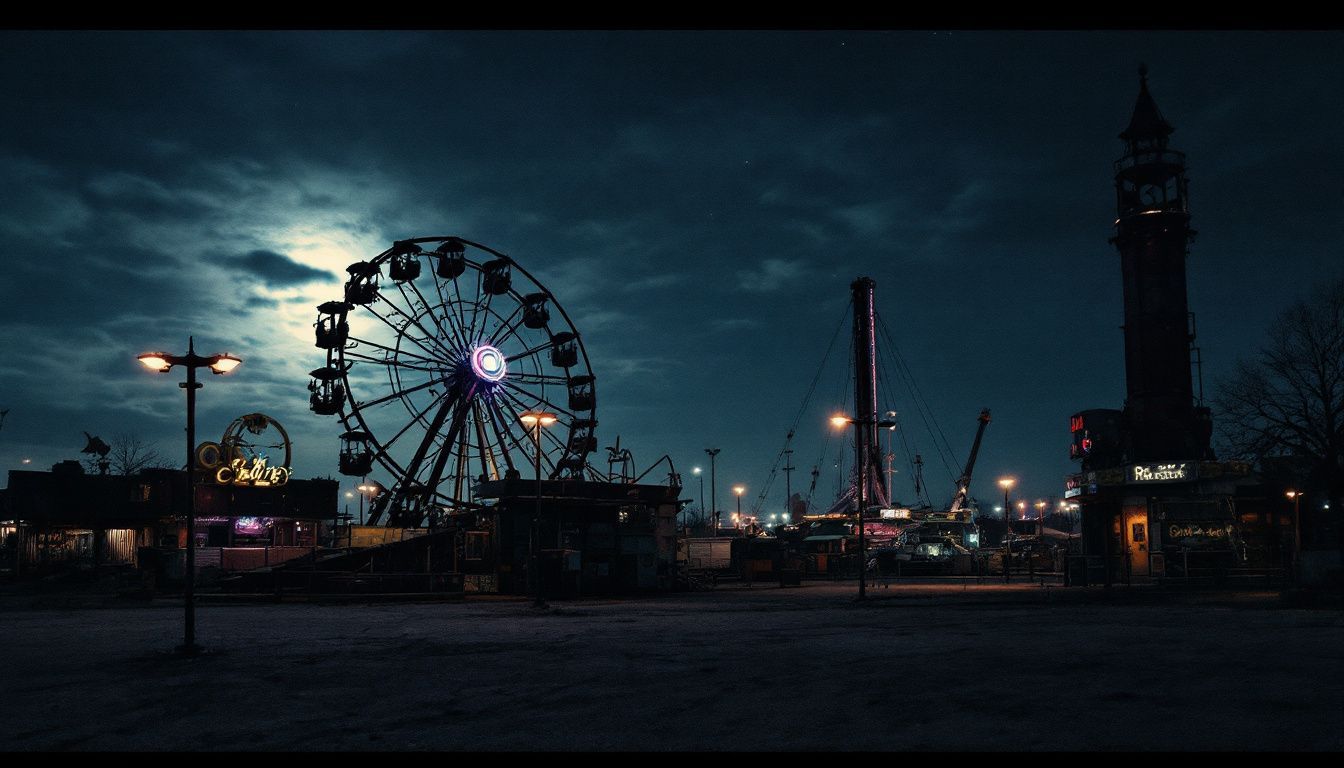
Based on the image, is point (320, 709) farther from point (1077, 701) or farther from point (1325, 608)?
→ point (1325, 608)

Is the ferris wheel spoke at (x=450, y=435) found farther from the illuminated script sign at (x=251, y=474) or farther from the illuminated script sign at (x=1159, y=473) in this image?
the illuminated script sign at (x=1159, y=473)

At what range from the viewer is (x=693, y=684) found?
500 inches

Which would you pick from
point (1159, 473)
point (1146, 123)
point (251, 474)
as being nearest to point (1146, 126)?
point (1146, 123)

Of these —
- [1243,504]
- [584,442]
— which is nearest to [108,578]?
[584,442]

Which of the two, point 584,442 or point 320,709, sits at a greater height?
point 584,442

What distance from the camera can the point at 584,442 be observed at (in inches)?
2258

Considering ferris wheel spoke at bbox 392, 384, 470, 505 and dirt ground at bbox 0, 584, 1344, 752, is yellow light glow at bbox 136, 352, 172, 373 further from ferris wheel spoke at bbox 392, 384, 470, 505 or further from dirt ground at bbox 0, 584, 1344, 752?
ferris wheel spoke at bbox 392, 384, 470, 505

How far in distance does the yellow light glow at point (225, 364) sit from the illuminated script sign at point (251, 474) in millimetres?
49773

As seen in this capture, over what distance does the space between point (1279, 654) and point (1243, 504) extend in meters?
51.3

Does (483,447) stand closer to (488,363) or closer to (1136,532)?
(488,363)

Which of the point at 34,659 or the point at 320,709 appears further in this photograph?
the point at 34,659

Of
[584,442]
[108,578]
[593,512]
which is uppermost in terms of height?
[584,442]

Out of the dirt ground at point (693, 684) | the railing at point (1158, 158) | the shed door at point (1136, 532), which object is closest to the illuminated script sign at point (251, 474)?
the dirt ground at point (693, 684)

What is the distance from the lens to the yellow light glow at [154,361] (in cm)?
1780
